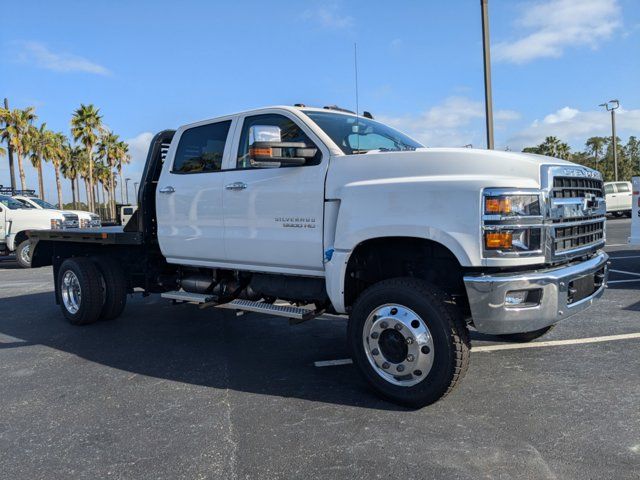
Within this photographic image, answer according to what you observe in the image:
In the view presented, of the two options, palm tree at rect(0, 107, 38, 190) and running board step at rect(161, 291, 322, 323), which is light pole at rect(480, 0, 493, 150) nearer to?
running board step at rect(161, 291, 322, 323)

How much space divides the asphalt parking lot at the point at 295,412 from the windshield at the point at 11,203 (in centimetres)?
1105

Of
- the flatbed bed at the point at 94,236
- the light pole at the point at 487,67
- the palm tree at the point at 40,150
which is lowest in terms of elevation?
the flatbed bed at the point at 94,236

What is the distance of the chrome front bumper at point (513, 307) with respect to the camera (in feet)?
10.7

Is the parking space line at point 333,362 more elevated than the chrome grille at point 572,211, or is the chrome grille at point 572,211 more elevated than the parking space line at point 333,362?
the chrome grille at point 572,211

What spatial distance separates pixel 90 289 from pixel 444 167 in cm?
468

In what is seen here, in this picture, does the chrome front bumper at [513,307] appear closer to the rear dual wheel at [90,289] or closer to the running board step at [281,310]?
the running board step at [281,310]

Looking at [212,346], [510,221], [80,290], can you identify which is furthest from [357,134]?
[80,290]

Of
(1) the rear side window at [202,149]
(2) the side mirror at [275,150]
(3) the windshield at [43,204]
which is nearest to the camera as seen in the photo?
(2) the side mirror at [275,150]

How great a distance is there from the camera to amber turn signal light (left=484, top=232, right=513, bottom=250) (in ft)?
10.7

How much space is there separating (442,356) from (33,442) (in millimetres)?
2628

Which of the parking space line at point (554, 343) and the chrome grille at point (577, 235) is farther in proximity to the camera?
the parking space line at point (554, 343)

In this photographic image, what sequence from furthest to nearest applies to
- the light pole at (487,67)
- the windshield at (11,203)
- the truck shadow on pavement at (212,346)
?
1. the windshield at (11,203)
2. the light pole at (487,67)
3. the truck shadow on pavement at (212,346)

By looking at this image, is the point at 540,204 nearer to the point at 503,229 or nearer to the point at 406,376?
the point at 503,229

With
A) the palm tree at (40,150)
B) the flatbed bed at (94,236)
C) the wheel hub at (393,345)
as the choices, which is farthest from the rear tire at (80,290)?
the palm tree at (40,150)
